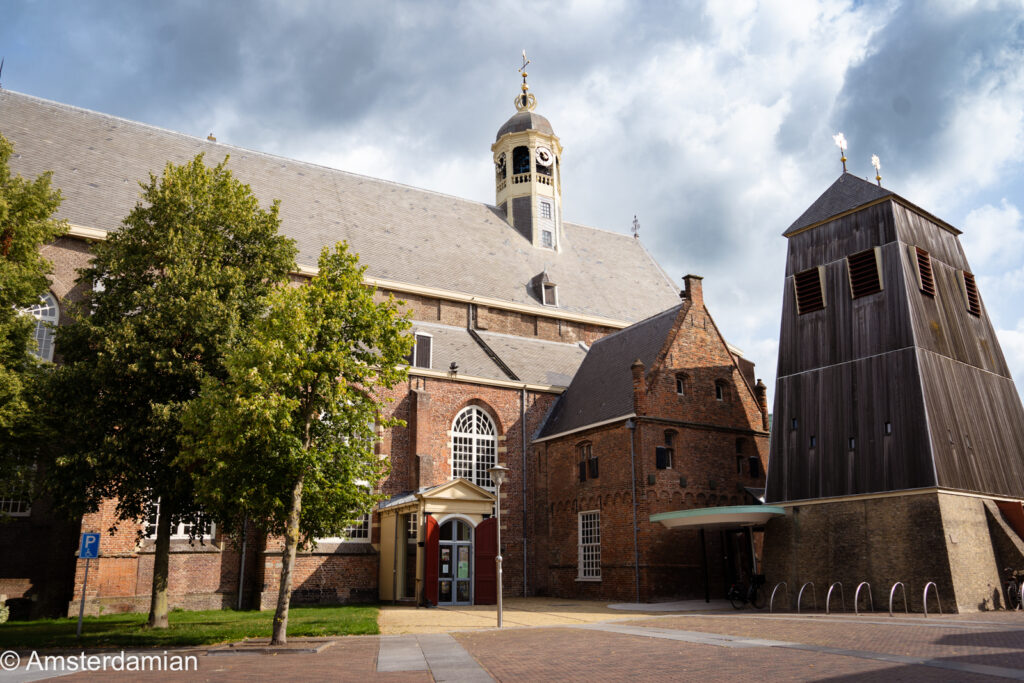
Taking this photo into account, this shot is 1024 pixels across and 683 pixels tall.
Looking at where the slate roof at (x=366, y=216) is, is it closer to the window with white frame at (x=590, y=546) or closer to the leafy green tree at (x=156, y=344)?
the leafy green tree at (x=156, y=344)

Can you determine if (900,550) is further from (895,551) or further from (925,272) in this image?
(925,272)

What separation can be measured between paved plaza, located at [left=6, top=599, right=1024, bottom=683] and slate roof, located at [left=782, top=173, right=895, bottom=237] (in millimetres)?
13409

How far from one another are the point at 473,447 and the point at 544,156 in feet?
67.9

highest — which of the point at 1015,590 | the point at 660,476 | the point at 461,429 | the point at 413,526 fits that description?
the point at 461,429

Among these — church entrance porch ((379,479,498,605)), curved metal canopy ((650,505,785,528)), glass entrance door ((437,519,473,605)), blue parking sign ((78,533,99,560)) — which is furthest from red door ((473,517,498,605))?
blue parking sign ((78,533,99,560))

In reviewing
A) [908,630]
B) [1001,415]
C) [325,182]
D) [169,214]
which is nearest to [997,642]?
[908,630]

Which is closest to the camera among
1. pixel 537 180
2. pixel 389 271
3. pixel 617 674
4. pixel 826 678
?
pixel 826 678

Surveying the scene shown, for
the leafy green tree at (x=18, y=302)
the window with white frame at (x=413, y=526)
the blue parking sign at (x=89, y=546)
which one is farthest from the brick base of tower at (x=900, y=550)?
the leafy green tree at (x=18, y=302)

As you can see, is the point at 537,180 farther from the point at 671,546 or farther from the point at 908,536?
the point at 908,536

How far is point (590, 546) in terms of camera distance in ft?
88.4

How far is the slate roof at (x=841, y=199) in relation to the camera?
25.1 metres

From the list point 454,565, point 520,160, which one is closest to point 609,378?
Result: point 454,565

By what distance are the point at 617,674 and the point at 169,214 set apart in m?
16.7

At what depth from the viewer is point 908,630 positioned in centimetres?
1446
